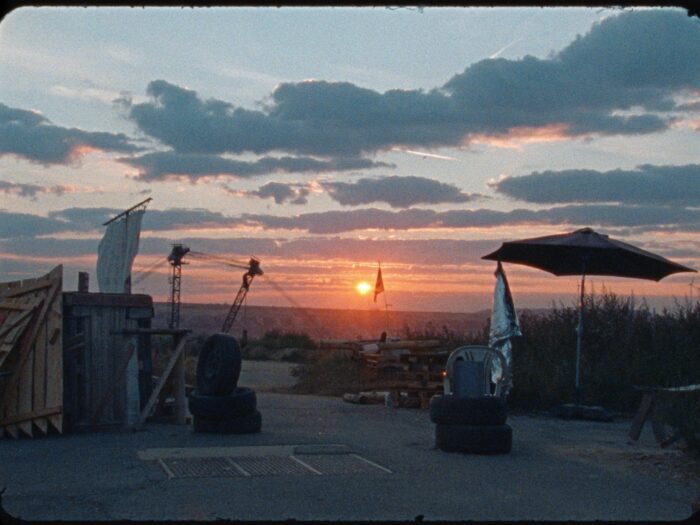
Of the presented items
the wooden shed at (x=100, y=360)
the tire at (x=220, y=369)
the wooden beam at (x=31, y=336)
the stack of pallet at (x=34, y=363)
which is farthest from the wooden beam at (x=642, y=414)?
the wooden beam at (x=31, y=336)

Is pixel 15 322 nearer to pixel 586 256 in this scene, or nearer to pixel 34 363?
pixel 34 363

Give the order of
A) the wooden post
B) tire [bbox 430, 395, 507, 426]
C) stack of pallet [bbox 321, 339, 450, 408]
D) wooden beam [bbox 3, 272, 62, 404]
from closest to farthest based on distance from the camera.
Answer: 1. tire [bbox 430, 395, 507, 426]
2. wooden beam [bbox 3, 272, 62, 404]
3. the wooden post
4. stack of pallet [bbox 321, 339, 450, 408]

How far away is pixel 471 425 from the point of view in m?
12.1

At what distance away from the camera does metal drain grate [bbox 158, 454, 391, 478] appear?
10.2m

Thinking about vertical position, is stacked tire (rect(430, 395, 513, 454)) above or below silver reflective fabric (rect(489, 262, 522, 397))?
below

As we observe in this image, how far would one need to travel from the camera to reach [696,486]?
10000 millimetres

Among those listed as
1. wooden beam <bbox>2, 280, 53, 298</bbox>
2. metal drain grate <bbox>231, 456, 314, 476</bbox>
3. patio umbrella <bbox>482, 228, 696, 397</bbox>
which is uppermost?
patio umbrella <bbox>482, 228, 696, 397</bbox>

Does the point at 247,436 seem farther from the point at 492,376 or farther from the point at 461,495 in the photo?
the point at 461,495

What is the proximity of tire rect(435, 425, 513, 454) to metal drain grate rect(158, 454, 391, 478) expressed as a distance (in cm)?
129

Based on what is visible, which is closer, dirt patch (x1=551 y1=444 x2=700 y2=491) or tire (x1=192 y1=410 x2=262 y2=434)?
dirt patch (x1=551 y1=444 x2=700 y2=491)

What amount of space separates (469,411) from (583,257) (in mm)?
6081

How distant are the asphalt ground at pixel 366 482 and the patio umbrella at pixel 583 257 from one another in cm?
325

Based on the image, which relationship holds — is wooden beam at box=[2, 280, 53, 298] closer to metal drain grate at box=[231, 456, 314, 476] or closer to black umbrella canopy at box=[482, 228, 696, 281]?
metal drain grate at box=[231, 456, 314, 476]

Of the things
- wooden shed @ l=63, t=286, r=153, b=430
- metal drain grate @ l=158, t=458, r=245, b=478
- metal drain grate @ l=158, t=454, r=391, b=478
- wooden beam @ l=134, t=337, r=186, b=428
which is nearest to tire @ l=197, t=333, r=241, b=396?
wooden beam @ l=134, t=337, r=186, b=428
